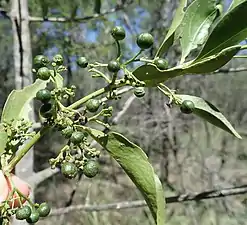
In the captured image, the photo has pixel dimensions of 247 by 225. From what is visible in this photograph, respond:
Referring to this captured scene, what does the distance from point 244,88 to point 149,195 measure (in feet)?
13.3

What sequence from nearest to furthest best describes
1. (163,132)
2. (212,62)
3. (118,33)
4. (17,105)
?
(212,62), (118,33), (17,105), (163,132)

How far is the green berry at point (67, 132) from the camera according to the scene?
55 centimetres

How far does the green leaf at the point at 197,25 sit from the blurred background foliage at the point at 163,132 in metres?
2.32

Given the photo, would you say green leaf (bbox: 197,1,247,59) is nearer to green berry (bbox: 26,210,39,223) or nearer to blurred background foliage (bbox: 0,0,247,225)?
green berry (bbox: 26,210,39,223)

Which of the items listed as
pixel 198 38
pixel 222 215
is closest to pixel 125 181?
pixel 222 215

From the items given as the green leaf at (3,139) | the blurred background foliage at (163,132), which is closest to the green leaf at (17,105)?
the green leaf at (3,139)

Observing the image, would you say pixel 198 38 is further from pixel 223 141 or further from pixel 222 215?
pixel 223 141

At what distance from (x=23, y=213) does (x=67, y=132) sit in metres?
0.12

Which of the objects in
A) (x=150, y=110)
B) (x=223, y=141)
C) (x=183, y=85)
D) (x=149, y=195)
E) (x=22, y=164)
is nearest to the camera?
(x=149, y=195)

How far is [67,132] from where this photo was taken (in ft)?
1.82

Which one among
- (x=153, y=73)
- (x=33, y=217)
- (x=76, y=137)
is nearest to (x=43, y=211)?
(x=33, y=217)

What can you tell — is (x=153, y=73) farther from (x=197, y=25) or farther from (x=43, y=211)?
(x=43, y=211)

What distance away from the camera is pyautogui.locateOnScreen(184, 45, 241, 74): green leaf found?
0.48 metres

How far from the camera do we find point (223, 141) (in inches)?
162
